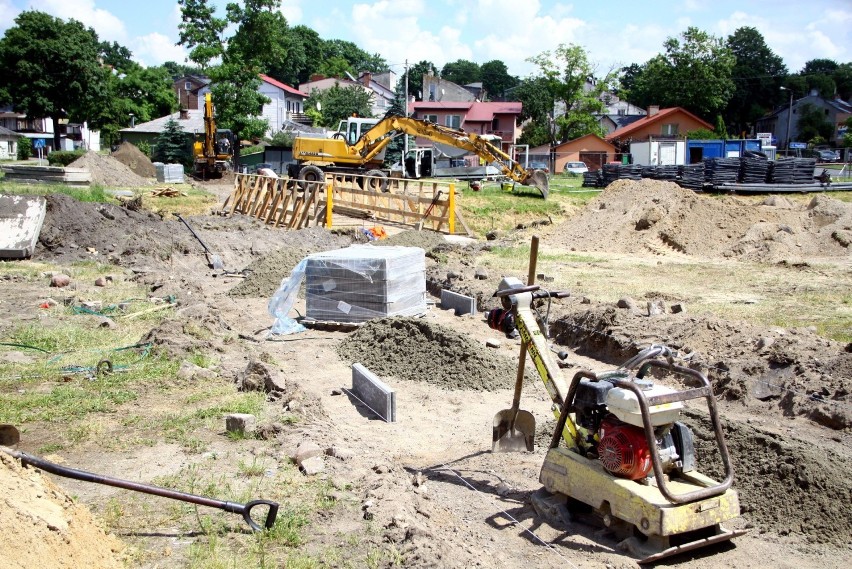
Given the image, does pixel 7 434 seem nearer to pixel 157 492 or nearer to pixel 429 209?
pixel 157 492

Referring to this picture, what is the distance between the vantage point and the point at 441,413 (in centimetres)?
829

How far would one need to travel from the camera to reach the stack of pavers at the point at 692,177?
32.7m

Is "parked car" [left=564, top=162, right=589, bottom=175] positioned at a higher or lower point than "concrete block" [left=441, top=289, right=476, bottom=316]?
higher

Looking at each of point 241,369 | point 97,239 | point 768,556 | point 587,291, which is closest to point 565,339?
point 587,291

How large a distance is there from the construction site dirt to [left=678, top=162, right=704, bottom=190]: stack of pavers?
1448 cm

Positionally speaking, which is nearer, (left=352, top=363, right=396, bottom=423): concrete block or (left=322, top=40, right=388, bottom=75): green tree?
(left=352, top=363, right=396, bottom=423): concrete block

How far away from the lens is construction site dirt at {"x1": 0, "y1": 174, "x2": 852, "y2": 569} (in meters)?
4.80

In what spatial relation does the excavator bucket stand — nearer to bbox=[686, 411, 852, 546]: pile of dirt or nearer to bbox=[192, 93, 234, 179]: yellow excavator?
bbox=[192, 93, 234, 179]: yellow excavator

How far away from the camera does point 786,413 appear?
809 centimetres

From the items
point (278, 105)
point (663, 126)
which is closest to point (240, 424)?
point (663, 126)

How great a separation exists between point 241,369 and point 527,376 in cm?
332

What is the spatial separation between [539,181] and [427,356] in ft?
69.5

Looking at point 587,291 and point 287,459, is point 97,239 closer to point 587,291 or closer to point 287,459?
point 587,291

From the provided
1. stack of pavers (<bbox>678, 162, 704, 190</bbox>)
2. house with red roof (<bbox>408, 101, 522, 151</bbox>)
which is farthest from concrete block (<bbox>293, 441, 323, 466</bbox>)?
house with red roof (<bbox>408, 101, 522, 151</bbox>)
